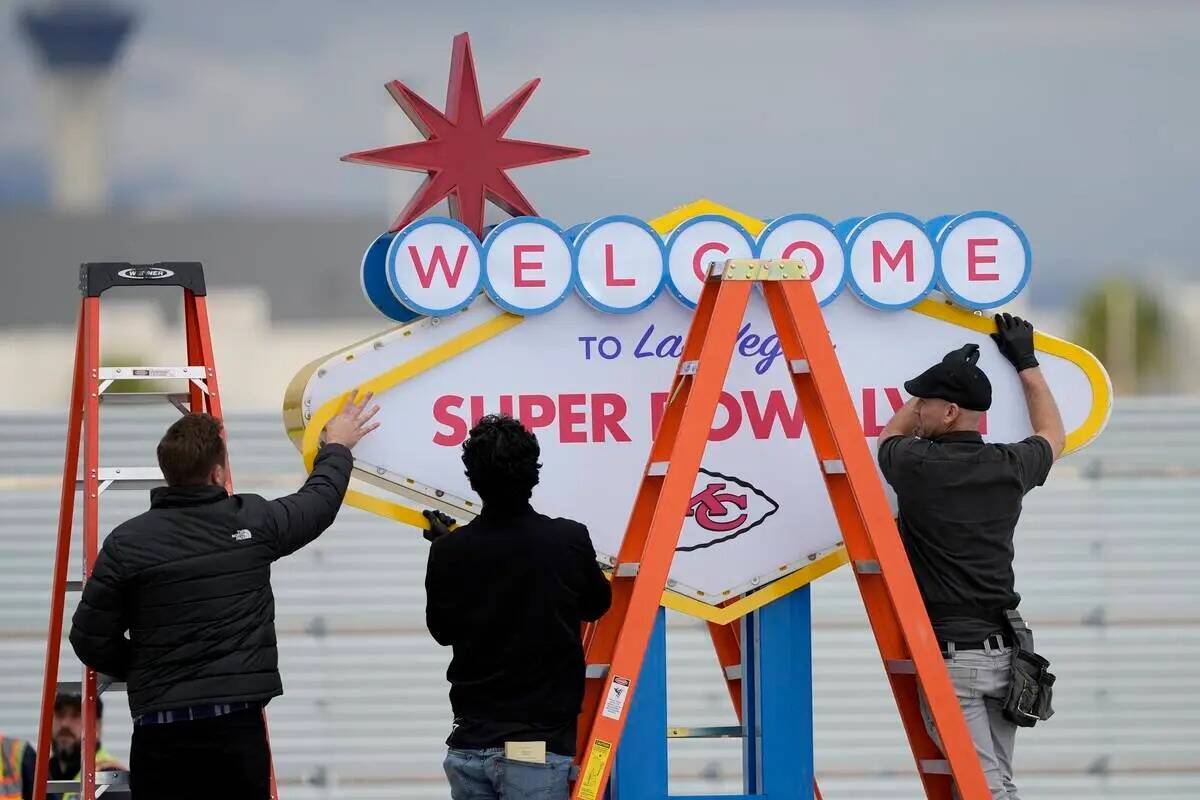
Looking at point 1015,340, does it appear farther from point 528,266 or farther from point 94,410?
point 94,410

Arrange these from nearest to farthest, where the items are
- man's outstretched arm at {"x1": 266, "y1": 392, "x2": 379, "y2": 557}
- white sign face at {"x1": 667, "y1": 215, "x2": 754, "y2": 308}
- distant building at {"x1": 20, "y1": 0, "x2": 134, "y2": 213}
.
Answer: man's outstretched arm at {"x1": 266, "y1": 392, "x2": 379, "y2": 557}
white sign face at {"x1": 667, "y1": 215, "x2": 754, "y2": 308}
distant building at {"x1": 20, "y1": 0, "x2": 134, "y2": 213}

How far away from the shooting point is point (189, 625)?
4.03 meters

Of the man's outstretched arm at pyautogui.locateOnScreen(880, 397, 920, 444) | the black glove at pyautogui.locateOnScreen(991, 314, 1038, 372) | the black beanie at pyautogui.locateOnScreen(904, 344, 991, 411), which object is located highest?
the black glove at pyautogui.locateOnScreen(991, 314, 1038, 372)

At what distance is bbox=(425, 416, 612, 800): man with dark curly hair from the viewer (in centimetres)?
398

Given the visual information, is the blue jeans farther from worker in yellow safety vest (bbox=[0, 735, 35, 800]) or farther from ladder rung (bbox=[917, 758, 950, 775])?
worker in yellow safety vest (bbox=[0, 735, 35, 800])

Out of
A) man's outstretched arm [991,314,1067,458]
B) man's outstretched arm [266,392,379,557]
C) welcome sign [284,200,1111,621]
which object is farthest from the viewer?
man's outstretched arm [991,314,1067,458]

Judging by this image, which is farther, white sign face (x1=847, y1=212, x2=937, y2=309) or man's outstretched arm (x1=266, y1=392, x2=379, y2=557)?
white sign face (x1=847, y1=212, x2=937, y2=309)

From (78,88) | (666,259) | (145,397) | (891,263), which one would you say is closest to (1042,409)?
(891,263)

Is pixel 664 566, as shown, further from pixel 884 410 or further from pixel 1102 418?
pixel 1102 418

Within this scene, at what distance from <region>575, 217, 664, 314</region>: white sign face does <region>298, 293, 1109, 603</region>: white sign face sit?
0.08 meters

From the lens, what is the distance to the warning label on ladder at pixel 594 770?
4273 millimetres

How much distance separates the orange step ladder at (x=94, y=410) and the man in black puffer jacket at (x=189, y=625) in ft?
0.94

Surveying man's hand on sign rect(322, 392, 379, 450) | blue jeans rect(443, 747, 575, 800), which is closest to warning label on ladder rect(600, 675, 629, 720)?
blue jeans rect(443, 747, 575, 800)

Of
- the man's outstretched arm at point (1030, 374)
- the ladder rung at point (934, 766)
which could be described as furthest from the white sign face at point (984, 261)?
the ladder rung at point (934, 766)
